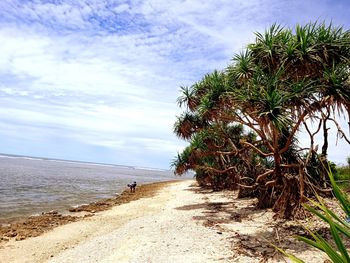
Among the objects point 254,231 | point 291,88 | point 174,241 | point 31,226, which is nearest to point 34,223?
point 31,226

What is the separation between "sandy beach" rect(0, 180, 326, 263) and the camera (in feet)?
23.7

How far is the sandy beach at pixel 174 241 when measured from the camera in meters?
7.21

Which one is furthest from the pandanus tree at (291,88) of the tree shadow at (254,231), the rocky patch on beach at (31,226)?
the rocky patch on beach at (31,226)

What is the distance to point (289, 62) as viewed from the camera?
962 centimetres

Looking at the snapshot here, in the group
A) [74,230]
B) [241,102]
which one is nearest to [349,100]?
[241,102]

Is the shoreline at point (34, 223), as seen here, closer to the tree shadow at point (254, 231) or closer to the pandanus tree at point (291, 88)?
the tree shadow at point (254, 231)

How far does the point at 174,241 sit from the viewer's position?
27.1 feet

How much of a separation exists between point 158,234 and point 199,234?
1.11 meters

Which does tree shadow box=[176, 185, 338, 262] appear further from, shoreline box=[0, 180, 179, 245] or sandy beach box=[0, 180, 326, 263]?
shoreline box=[0, 180, 179, 245]

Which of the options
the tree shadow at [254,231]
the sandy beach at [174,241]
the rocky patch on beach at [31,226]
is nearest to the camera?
the sandy beach at [174,241]

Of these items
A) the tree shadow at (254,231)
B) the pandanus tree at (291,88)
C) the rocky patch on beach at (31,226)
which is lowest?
the rocky patch on beach at (31,226)

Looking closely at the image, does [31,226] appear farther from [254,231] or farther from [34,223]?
[254,231]

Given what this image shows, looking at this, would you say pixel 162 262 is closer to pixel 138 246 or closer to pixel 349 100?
pixel 138 246

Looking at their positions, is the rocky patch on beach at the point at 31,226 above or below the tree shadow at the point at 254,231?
below
